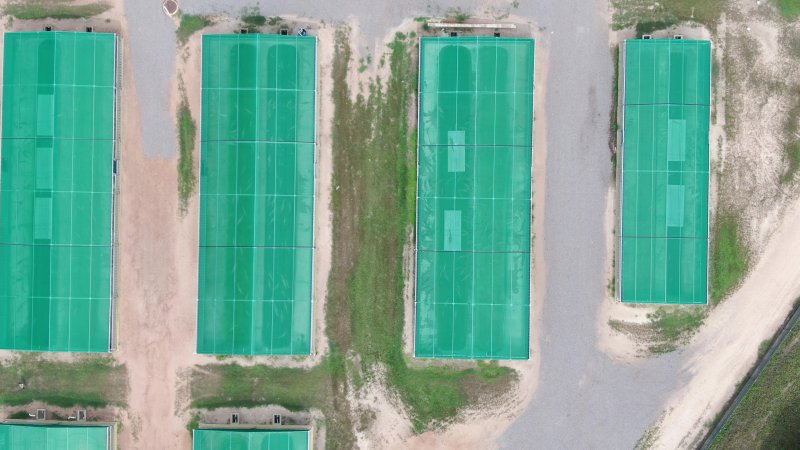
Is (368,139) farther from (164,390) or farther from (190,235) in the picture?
(164,390)

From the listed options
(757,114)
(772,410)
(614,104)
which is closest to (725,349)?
(772,410)

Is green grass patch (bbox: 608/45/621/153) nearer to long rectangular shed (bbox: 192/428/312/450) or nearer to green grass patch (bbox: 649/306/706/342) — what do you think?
green grass patch (bbox: 649/306/706/342)

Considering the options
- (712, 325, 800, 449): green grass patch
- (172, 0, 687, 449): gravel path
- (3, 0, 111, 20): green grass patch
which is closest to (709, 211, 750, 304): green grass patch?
(712, 325, 800, 449): green grass patch

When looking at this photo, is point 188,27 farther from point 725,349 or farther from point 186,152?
point 725,349

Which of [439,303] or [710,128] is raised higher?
[710,128]

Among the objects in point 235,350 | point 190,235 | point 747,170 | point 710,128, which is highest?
point 710,128

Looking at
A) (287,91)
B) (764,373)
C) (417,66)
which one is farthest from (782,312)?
(287,91)
